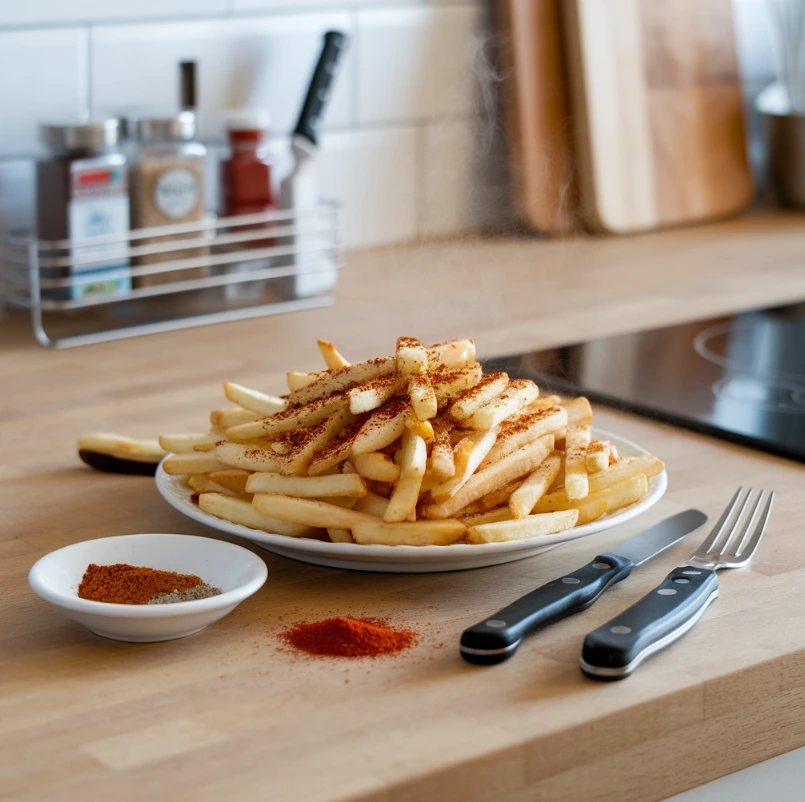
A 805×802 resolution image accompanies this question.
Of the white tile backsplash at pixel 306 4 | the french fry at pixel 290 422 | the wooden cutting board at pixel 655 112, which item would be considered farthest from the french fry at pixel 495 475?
the wooden cutting board at pixel 655 112

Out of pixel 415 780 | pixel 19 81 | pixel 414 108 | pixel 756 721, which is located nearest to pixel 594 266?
pixel 414 108

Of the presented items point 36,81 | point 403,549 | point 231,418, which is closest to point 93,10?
point 36,81

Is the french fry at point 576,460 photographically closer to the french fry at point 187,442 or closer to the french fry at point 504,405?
the french fry at point 504,405

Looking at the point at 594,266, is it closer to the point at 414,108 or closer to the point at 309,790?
the point at 414,108

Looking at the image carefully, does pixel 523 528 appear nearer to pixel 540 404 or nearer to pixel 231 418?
pixel 540 404

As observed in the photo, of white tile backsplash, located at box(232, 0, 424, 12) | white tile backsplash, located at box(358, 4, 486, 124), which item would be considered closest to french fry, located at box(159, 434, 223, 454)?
white tile backsplash, located at box(232, 0, 424, 12)
